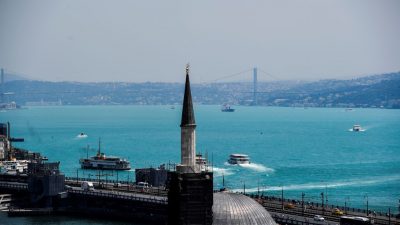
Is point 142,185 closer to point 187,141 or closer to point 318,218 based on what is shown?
point 318,218

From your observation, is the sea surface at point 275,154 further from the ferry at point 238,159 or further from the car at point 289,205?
the car at point 289,205

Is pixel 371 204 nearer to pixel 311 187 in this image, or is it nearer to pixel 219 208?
pixel 311 187

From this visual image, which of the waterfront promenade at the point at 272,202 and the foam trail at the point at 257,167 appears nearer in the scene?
the waterfront promenade at the point at 272,202

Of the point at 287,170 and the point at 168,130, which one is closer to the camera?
the point at 287,170

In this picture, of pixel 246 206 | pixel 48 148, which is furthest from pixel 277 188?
pixel 48 148

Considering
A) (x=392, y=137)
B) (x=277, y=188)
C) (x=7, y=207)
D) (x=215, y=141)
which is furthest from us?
(x=392, y=137)

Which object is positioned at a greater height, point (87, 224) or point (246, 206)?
point (246, 206)

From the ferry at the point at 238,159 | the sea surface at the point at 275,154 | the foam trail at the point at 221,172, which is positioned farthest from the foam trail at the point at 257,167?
the foam trail at the point at 221,172

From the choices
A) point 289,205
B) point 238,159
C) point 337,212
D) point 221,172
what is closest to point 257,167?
point 238,159
